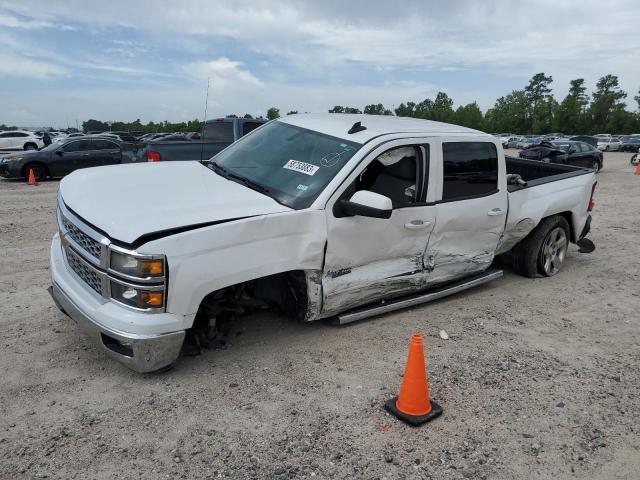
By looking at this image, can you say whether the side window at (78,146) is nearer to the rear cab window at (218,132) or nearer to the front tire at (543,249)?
the rear cab window at (218,132)

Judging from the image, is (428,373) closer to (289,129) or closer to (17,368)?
(289,129)

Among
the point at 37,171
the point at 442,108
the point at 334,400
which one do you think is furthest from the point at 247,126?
the point at 442,108

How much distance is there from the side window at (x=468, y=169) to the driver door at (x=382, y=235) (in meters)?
0.26

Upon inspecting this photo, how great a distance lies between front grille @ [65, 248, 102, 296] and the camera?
339 centimetres

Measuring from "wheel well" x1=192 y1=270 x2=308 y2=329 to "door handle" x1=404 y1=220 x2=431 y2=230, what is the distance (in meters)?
1.06

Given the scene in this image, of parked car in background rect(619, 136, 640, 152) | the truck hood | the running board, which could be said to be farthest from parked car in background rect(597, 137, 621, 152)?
the truck hood

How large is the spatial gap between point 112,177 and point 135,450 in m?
2.21

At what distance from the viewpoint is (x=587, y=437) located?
311 cm

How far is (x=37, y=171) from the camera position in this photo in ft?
Result: 48.6

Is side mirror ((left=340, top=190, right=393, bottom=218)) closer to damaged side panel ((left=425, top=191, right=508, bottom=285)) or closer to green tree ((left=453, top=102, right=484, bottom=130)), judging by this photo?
damaged side panel ((left=425, top=191, right=508, bottom=285))

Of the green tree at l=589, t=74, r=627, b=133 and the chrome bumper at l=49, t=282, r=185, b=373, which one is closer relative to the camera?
the chrome bumper at l=49, t=282, r=185, b=373

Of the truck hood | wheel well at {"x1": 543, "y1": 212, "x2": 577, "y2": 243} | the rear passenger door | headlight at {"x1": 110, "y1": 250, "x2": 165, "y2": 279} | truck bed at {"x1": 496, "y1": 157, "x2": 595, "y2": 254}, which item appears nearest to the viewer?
headlight at {"x1": 110, "y1": 250, "x2": 165, "y2": 279}

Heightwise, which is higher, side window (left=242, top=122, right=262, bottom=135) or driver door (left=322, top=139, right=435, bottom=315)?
side window (left=242, top=122, right=262, bottom=135)

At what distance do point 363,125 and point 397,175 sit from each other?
1.87 feet
